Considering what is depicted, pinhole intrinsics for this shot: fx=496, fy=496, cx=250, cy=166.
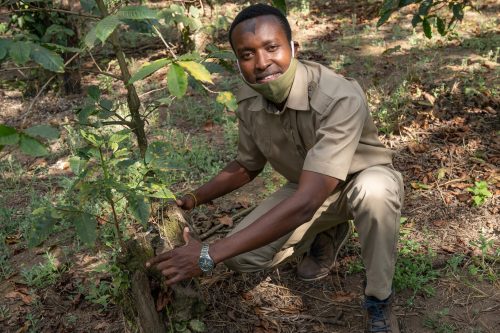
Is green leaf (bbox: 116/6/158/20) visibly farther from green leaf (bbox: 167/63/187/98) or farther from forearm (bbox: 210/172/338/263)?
forearm (bbox: 210/172/338/263)

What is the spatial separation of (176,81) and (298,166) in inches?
49.6

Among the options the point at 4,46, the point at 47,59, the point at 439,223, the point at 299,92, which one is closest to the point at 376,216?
the point at 299,92

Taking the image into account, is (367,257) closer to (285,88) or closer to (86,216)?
(285,88)

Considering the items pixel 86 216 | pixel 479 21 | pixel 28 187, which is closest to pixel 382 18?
pixel 86 216

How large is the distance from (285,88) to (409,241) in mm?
1363

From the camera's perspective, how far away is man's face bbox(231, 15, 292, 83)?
2305mm

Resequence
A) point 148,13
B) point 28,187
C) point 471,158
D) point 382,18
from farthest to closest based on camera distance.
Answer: point 28,187 → point 471,158 → point 382,18 → point 148,13

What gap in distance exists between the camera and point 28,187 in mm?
4207

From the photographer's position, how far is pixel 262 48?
91.2 inches

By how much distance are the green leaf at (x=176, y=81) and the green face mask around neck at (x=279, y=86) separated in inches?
30.9

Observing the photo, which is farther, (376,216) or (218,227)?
(218,227)

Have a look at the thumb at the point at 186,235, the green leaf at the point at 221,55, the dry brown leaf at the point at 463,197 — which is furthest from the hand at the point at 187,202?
the dry brown leaf at the point at 463,197

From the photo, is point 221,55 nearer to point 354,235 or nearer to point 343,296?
point 343,296

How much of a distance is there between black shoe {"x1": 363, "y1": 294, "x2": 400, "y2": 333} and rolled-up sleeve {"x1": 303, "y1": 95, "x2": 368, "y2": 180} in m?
0.70
